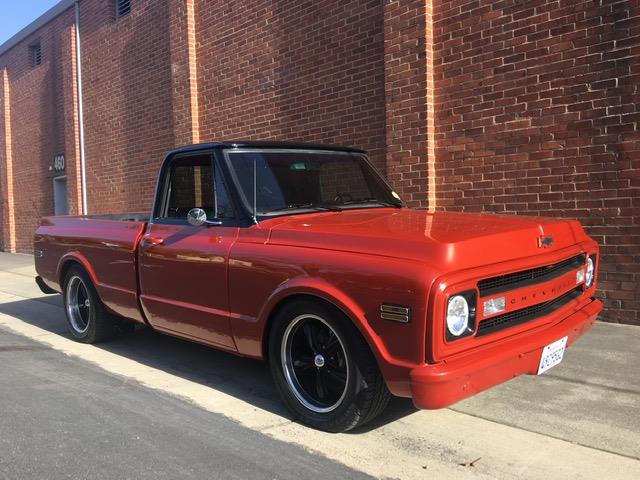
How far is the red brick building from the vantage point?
19.0 ft

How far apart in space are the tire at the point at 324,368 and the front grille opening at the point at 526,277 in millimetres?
741

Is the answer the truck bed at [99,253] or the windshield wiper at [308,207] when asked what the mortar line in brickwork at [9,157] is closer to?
the truck bed at [99,253]

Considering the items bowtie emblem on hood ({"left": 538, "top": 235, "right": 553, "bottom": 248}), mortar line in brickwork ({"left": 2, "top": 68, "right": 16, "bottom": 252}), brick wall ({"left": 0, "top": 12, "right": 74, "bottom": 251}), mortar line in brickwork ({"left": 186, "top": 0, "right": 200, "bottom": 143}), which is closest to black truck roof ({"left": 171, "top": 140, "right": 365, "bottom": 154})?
bowtie emblem on hood ({"left": 538, "top": 235, "right": 553, "bottom": 248})

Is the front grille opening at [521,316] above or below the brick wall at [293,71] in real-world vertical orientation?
below

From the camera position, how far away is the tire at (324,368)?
10.6 feet

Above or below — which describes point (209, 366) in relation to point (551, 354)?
below

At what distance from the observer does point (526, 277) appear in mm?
3416

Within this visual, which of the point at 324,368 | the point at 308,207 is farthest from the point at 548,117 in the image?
the point at 324,368

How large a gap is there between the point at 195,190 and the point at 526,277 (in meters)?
2.73

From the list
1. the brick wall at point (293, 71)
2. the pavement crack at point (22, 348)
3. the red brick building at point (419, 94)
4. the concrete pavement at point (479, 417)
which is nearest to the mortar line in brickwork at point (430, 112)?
the red brick building at point (419, 94)

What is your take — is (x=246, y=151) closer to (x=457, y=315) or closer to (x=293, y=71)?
(x=457, y=315)

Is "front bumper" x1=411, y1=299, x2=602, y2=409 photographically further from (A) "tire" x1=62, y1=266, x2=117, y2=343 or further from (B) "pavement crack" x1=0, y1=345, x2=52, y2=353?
(B) "pavement crack" x1=0, y1=345, x2=52, y2=353

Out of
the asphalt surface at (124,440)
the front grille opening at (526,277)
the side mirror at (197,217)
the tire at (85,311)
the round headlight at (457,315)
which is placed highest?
the side mirror at (197,217)

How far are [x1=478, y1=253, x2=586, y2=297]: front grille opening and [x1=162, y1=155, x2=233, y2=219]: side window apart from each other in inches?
75.9
